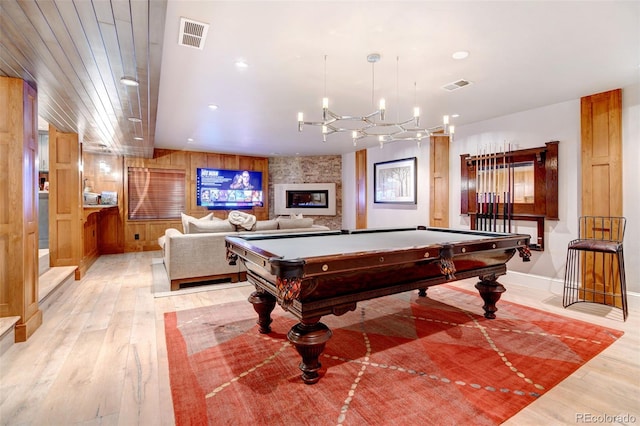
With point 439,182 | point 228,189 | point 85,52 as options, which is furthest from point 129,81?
point 228,189

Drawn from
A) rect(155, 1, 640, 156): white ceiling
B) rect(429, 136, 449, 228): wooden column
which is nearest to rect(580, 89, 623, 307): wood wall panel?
rect(155, 1, 640, 156): white ceiling

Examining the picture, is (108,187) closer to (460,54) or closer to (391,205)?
(391,205)

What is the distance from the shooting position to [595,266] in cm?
397

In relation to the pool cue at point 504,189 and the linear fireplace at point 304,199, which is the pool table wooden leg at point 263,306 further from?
the linear fireplace at point 304,199

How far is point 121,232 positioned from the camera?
301 inches

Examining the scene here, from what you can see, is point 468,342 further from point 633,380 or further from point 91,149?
point 91,149

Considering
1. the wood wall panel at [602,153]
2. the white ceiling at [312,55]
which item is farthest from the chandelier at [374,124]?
the wood wall panel at [602,153]

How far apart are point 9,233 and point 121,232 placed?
5284 millimetres

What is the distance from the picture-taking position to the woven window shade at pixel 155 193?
25.7ft

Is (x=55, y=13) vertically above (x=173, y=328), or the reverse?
(x=55, y=13)

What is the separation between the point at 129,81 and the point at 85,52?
0.62m

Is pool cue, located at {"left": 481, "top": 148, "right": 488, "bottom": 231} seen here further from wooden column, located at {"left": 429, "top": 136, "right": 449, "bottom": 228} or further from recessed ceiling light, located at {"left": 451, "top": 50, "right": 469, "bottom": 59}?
recessed ceiling light, located at {"left": 451, "top": 50, "right": 469, "bottom": 59}

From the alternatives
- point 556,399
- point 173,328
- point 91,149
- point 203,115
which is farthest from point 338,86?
point 91,149

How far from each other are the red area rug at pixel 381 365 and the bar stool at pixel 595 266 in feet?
3.30
